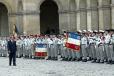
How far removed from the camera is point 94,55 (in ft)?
97.0

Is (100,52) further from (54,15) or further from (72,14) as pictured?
(54,15)

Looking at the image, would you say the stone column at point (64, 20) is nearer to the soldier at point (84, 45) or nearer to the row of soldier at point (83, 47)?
the row of soldier at point (83, 47)

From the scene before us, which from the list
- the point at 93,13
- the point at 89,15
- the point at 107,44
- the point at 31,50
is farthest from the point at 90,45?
the point at 89,15

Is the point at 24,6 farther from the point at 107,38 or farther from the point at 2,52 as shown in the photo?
the point at 107,38

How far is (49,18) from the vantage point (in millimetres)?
55062

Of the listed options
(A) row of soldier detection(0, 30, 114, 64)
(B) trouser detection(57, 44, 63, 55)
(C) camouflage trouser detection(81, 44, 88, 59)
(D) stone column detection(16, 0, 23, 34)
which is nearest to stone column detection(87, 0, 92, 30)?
(A) row of soldier detection(0, 30, 114, 64)

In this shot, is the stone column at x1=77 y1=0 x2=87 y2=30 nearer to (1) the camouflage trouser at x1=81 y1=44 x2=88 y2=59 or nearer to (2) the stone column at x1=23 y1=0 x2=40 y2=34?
(2) the stone column at x1=23 y1=0 x2=40 y2=34

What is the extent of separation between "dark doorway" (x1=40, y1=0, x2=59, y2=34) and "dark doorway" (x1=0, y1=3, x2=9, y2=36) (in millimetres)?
3696

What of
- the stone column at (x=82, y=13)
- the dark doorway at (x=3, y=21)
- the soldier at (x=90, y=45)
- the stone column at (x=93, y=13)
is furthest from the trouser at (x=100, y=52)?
the dark doorway at (x=3, y=21)

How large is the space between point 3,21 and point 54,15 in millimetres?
5388

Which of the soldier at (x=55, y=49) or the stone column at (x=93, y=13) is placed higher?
the stone column at (x=93, y=13)

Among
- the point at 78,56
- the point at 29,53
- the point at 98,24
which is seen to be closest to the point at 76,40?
the point at 78,56

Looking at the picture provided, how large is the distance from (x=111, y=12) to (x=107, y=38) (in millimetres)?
11698

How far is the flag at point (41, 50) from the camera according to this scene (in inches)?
1391
